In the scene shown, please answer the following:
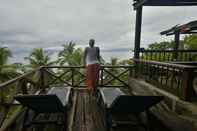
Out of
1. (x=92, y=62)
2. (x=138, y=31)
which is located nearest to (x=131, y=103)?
(x=92, y=62)

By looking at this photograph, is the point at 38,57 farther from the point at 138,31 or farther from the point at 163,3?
the point at 163,3

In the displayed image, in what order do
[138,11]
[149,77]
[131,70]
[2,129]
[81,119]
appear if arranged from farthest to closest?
[131,70] → [138,11] → [149,77] → [81,119] → [2,129]

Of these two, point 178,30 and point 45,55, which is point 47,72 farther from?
point 45,55

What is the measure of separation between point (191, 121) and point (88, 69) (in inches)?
124

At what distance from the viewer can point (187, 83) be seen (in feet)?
12.1

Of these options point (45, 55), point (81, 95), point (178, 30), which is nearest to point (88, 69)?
point (81, 95)

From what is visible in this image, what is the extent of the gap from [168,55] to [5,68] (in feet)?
29.5

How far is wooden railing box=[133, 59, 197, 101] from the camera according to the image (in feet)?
12.0

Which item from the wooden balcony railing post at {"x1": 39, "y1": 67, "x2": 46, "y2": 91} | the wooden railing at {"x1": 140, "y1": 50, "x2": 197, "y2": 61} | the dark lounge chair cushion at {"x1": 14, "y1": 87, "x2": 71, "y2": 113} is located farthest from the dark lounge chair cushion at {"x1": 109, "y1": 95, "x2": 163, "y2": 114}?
the wooden balcony railing post at {"x1": 39, "y1": 67, "x2": 46, "y2": 91}

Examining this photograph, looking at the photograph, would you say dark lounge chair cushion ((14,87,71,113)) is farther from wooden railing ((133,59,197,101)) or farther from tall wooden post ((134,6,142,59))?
tall wooden post ((134,6,142,59))

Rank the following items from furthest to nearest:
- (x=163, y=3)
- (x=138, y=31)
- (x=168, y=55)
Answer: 1. (x=168, y=55)
2. (x=138, y=31)
3. (x=163, y=3)

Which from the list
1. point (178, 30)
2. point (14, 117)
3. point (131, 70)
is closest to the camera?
point (14, 117)

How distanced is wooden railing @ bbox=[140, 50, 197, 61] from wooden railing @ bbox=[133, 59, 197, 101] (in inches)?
25.9

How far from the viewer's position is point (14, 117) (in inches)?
170
